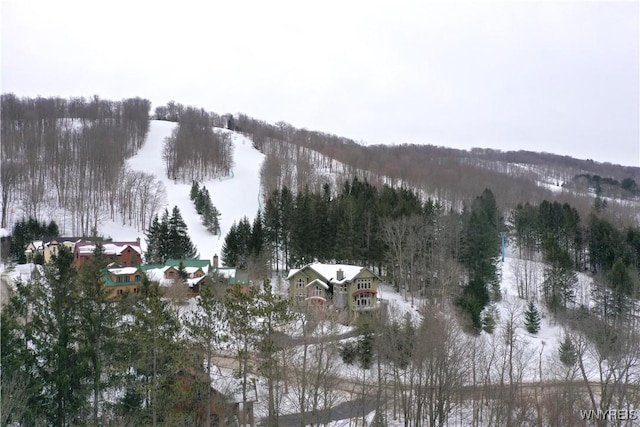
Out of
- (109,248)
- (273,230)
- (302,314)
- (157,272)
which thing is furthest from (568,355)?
(109,248)

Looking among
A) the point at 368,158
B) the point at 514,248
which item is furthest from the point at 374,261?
the point at 368,158

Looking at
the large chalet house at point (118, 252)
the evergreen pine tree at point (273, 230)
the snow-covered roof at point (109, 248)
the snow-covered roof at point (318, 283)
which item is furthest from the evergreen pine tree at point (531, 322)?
the snow-covered roof at point (109, 248)

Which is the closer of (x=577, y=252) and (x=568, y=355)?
(x=568, y=355)

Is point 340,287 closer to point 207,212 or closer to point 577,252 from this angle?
point 207,212

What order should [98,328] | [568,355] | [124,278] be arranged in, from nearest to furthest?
[98,328]
[568,355]
[124,278]

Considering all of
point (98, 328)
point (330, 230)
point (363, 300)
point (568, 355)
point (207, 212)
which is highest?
point (330, 230)

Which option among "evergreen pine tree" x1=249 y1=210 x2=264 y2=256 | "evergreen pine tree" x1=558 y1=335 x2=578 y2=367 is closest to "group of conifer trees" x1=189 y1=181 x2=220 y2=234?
"evergreen pine tree" x1=249 y1=210 x2=264 y2=256
